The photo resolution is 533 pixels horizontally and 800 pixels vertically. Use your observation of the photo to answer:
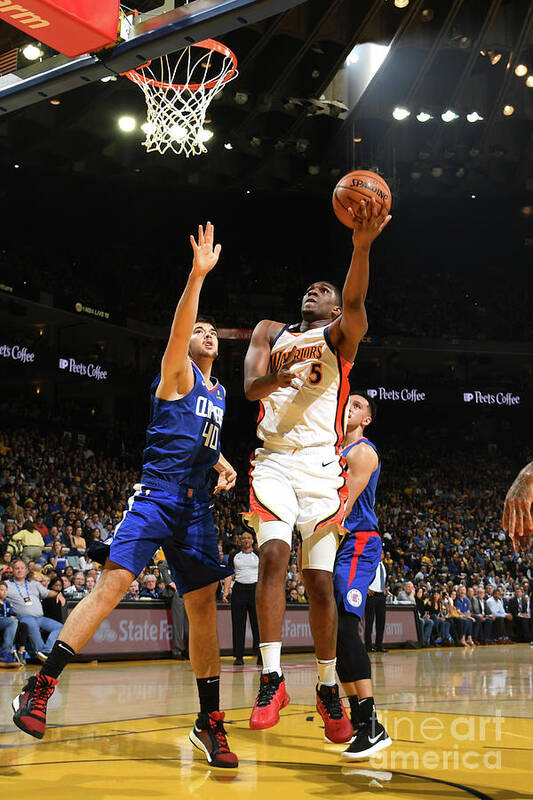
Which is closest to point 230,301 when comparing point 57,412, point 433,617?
point 57,412

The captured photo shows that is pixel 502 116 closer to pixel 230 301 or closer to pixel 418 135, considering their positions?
pixel 418 135

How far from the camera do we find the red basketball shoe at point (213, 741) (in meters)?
4.20

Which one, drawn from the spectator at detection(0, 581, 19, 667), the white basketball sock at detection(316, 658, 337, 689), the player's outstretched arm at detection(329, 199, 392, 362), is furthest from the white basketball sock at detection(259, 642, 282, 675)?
the spectator at detection(0, 581, 19, 667)

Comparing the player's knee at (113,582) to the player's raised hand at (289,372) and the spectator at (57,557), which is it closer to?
the player's raised hand at (289,372)

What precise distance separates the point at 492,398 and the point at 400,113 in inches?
584

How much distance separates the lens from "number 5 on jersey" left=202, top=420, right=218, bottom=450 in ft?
15.5

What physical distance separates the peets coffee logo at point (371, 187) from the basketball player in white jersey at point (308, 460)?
111 mm

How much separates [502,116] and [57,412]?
17.6m

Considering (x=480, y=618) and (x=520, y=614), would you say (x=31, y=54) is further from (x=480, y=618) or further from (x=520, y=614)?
(x=520, y=614)

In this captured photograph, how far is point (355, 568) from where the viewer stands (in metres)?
5.36

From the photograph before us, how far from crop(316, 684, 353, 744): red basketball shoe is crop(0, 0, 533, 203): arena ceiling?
→ 1498cm

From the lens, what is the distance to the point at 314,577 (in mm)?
4652

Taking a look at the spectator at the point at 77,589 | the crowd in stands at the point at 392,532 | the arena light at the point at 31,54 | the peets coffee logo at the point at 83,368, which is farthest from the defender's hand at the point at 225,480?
the peets coffee logo at the point at 83,368

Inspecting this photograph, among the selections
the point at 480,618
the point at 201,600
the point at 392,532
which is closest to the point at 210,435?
the point at 201,600
